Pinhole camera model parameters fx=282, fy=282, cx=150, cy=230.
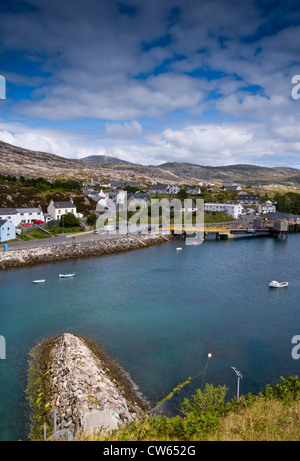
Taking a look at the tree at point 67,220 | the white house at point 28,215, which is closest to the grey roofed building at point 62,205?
the white house at point 28,215

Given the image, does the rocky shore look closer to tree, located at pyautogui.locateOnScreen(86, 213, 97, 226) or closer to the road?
the road

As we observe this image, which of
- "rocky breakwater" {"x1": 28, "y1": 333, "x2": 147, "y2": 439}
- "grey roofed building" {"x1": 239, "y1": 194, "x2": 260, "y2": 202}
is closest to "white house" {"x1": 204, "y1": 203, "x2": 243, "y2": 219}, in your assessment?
"grey roofed building" {"x1": 239, "y1": 194, "x2": 260, "y2": 202}

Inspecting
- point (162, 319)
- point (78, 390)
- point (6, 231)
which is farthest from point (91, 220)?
point (78, 390)

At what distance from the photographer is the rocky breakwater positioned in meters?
12.6

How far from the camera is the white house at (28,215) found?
180 feet

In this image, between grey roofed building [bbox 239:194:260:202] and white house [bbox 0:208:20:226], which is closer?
white house [bbox 0:208:20:226]

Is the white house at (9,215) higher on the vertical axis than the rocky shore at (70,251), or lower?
higher

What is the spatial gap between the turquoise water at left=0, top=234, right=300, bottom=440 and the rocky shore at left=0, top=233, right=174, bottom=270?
7.24 feet

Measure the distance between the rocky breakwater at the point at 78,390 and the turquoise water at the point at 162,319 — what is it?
0.82m

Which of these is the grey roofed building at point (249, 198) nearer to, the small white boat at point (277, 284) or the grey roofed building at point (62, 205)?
the grey roofed building at point (62, 205)

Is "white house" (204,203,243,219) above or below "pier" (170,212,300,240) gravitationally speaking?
above

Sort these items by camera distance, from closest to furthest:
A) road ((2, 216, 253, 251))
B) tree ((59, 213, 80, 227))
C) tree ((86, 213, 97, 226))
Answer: road ((2, 216, 253, 251)) < tree ((59, 213, 80, 227)) < tree ((86, 213, 97, 226))

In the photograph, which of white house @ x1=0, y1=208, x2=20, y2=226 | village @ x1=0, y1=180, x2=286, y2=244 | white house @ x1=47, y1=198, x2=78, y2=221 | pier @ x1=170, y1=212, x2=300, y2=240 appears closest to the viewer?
white house @ x1=0, y1=208, x2=20, y2=226

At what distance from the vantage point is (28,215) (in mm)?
55375
